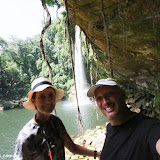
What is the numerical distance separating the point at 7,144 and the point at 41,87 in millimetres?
6891

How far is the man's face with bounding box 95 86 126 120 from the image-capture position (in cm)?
120

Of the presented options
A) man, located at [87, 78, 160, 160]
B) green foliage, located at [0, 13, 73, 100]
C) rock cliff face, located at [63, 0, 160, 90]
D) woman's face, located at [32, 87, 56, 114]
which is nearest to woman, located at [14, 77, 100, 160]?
woman's face, located at [32, 87, 56, 114]

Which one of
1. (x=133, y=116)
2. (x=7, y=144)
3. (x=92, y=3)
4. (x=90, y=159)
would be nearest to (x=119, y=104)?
(x=133, y=116)

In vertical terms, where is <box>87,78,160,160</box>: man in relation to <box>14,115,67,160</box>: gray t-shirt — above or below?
above

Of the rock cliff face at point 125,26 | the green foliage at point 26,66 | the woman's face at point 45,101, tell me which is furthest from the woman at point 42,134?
the green foliage at point 26,66

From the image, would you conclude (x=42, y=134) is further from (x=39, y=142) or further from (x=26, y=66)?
(x=26, y=66)

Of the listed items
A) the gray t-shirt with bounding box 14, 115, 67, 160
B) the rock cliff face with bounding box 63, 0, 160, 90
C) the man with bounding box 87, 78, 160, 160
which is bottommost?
the gray t-shirt with bounding box 14, 115, 67, 160

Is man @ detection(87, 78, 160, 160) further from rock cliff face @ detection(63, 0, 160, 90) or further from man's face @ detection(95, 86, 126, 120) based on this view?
rock cliff face @ detection(63, 0, 160, 90)

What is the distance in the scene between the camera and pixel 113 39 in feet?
9.98

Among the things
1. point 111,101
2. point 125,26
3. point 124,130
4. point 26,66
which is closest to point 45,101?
point 111,101

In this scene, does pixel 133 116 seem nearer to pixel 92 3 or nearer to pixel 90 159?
pixel 92 3

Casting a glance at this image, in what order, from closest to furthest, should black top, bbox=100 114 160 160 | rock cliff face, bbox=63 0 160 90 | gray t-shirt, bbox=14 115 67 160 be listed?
black top, bbox=100 114 160 160, gray t-shirt, bbox=14 115 67 160, rock cliff face, bbox=63 0 160 90

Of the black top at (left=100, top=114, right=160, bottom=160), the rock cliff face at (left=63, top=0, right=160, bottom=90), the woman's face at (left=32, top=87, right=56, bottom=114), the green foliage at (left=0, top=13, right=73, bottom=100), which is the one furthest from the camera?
the green foliage at (left=0, top=13, right=73, bottom=100)

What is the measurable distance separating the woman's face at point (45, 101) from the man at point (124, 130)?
43 cm
